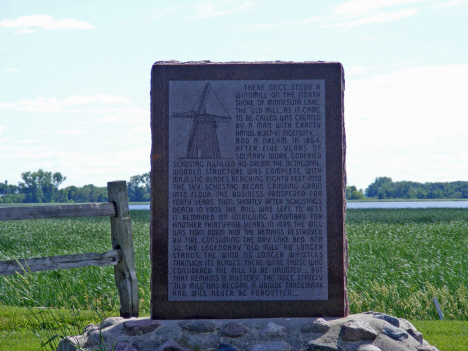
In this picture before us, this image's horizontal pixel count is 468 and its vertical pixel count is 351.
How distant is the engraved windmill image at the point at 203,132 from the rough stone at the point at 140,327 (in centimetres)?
206

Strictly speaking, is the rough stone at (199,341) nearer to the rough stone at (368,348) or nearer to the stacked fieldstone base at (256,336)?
the stacked fieldstone base at (256,336)

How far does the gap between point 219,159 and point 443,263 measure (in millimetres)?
9360

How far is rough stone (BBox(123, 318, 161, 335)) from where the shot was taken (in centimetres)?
517

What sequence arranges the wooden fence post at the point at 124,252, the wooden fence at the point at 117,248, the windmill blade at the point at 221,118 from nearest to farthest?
the windmill blade at the point at 221,118 < the wooden fence at the point at 117,248 < the wooden fence post at the point at 124,252

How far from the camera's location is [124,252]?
6.40 metres

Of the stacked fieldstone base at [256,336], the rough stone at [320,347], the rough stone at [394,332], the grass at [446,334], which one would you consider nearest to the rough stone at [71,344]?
the stacked fieldstone base at [256,336]

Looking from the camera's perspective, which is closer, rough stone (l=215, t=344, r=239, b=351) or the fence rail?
rough stone (l=215, t=344, r=239, b=351)

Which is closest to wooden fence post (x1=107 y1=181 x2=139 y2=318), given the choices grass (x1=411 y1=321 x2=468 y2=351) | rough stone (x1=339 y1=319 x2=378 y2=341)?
rough stone (x1=339 y1=319 x2=378 y2=341)

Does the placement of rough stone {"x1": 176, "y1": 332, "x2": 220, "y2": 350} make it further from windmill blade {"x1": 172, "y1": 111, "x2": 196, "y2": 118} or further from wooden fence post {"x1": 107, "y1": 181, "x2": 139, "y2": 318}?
windmill blade {"x1": 172, "y1": 111, "x2": 196, "y2": 118}

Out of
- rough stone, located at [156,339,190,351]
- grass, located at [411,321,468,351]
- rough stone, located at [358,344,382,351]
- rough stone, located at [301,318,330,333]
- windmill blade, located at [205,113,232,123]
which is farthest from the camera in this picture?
grass, located at [411,321,468,351]

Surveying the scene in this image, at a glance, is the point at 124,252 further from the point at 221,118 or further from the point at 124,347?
the point at 221,118

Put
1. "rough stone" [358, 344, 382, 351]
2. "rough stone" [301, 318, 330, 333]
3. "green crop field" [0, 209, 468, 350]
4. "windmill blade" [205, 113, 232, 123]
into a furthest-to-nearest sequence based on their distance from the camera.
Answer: "green crop field" [0, 209, 468, 350] → "windmill blade" [205, 113, 232, 123] → "rough stone" [301, 318, 330, 333] → "rough stone" [358, 344, 382, 351]

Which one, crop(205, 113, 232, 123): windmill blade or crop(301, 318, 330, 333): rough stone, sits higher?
crop(205, 113, 232, 123): windmill blade

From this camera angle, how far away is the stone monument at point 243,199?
5.55 m
